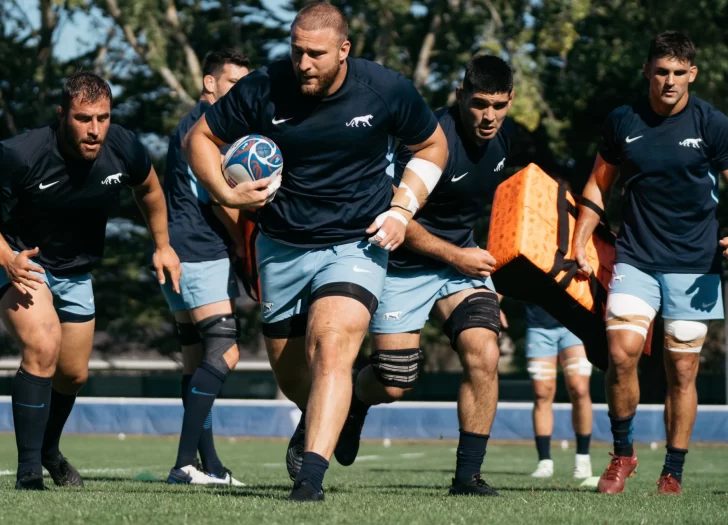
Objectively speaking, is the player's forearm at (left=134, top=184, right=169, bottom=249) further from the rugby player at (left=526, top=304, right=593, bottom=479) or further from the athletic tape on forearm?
the rugby player at (left=526, top=304, right=593, bottom=479)

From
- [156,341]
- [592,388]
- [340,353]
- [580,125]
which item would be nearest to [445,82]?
[580,125]

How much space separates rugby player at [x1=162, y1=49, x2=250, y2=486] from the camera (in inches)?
317

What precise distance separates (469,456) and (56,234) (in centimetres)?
275

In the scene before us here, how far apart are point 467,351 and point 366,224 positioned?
1.13 metres

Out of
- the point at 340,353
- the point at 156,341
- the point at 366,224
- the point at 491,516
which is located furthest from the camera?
the point at 156,341

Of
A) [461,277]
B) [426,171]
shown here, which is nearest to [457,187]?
[461,277]

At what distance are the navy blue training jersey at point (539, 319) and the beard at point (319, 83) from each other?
6056 mm

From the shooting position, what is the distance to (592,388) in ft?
95.6

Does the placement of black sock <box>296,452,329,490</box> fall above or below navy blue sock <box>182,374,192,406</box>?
above

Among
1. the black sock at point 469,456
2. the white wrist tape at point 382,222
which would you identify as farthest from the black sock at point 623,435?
the white wrist tape at point 382,222

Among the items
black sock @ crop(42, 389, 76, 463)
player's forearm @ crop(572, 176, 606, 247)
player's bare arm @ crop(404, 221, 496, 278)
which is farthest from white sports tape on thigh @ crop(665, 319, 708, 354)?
black sock @ crop(42, 389, 76, 463)

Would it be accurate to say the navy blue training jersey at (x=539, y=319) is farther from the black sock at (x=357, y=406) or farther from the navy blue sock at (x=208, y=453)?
the navy blue sock at (x=208, y=453)

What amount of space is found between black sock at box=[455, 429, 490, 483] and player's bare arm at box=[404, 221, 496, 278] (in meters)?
0.96

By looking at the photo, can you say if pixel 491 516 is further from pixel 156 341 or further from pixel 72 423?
pixel 156 341
